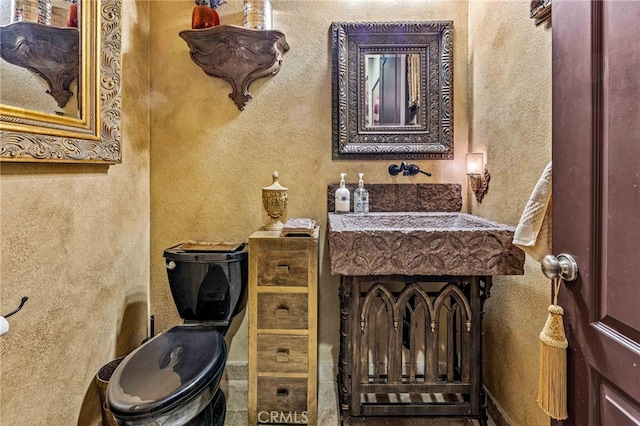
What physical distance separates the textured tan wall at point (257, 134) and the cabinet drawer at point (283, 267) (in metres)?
0.45

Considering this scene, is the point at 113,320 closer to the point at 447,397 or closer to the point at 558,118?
the point at 447,397

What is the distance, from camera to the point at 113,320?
1562mm

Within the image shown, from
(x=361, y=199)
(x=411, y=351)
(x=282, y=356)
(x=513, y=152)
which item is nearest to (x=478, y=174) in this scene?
(x=513, y=152)

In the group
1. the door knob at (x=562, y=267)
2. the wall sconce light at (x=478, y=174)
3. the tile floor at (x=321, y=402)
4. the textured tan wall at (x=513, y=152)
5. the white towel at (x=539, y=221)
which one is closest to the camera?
the door knob at (x=562, y=267)

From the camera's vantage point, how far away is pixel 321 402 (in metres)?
1.71

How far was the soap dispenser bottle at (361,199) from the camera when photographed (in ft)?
5.98

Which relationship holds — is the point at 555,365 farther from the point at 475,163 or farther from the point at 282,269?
the point at 475,163

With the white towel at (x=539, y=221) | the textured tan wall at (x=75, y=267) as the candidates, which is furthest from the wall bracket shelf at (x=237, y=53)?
the white towel at (x=539, y=221)

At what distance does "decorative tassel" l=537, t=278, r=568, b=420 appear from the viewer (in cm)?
78

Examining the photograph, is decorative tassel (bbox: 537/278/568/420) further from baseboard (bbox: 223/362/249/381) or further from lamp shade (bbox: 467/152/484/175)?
baseboard (bbox: 223/362/249/381)

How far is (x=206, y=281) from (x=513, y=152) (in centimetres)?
147

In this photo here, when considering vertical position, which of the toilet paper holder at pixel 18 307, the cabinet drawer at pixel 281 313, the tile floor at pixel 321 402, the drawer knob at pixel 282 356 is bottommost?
the tile floor at pixel 321 402

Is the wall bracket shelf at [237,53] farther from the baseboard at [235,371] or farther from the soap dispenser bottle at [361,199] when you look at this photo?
the baseboard at [235,371]

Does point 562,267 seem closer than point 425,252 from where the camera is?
Yes
